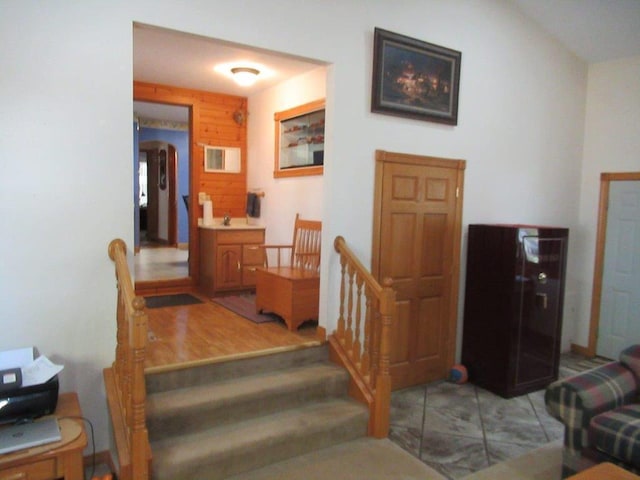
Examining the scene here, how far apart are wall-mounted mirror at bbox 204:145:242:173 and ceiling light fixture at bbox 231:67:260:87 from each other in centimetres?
116

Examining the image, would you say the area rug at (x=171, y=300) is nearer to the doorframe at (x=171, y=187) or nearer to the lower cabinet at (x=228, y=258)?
the lower cabinet at (x=228, y=258)

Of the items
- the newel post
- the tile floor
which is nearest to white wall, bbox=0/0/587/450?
the newel post

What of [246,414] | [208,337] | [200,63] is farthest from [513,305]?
[200,63]

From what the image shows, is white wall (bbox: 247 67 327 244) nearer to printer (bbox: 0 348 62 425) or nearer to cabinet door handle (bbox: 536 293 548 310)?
cabinet door handle (bbox: 536 293 548 310)

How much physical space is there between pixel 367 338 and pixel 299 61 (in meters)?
2.24

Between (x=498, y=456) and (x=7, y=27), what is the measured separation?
3726mm

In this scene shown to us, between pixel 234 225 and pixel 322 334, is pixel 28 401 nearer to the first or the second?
pixel 322 334

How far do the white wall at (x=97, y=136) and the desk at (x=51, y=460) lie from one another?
0.61 meters

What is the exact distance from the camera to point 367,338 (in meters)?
3.28

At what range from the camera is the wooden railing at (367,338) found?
3.08 metres

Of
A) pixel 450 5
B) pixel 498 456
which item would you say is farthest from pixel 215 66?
pixel 498 456

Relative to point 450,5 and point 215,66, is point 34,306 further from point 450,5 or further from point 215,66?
point 450,5

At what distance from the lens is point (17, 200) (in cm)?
249

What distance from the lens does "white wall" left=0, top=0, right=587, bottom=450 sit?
97.7 inches
